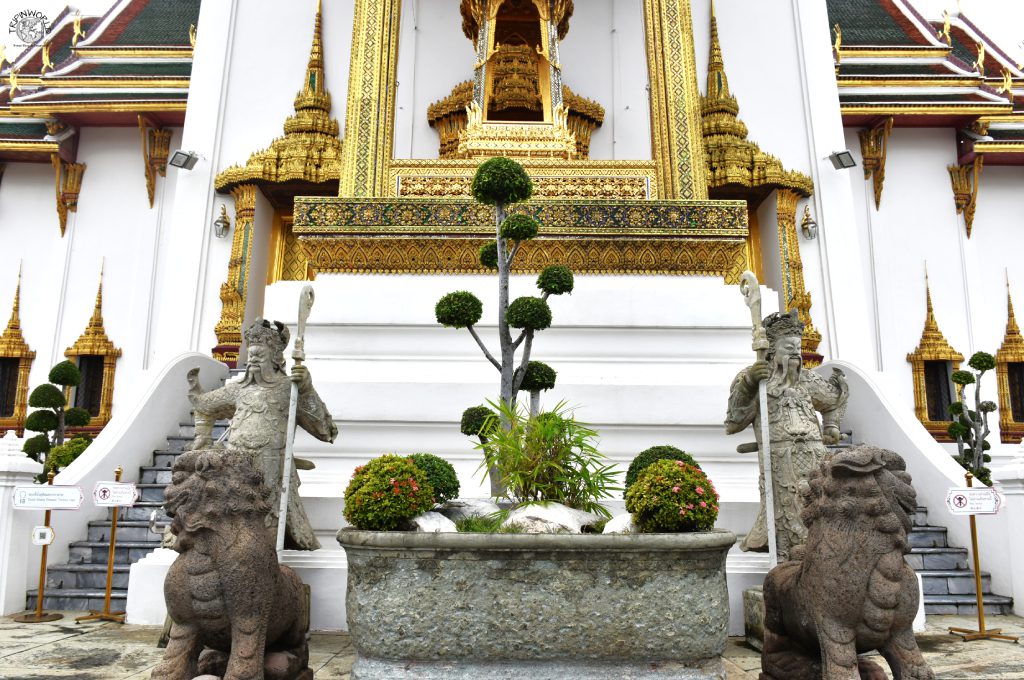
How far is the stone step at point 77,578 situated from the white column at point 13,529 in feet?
→ 0.48

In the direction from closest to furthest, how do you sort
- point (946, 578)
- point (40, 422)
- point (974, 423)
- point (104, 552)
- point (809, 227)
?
point (946, 578)
point (104, 552)
point (40, 422)
point (974, 423)
point (809, 227)

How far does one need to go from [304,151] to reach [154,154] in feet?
10.7

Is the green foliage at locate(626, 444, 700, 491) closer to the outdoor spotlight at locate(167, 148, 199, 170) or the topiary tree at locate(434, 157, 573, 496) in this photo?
the topiary tree at locate(434, 157, 573, 496)

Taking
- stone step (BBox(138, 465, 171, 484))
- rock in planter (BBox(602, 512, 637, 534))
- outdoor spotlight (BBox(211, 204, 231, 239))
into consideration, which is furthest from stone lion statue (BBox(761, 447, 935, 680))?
outdoor spotlight (BBox(211, 204, 231, 239))

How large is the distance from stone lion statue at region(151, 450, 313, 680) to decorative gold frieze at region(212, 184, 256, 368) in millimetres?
5580

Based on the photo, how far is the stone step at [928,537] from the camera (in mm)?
4660

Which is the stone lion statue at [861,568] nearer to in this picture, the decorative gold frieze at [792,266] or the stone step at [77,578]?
the stone step at [77,578]

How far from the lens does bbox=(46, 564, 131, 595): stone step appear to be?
4441mm

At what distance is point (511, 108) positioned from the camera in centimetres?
830

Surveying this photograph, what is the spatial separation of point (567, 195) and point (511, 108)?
219cm

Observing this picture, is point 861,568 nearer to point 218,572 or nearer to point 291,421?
point 218,572

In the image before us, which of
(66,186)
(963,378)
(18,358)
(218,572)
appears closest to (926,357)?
(963,378)

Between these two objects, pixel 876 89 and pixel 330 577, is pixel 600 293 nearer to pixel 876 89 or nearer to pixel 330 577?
pixel 330 577

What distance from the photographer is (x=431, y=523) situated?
105 inches
